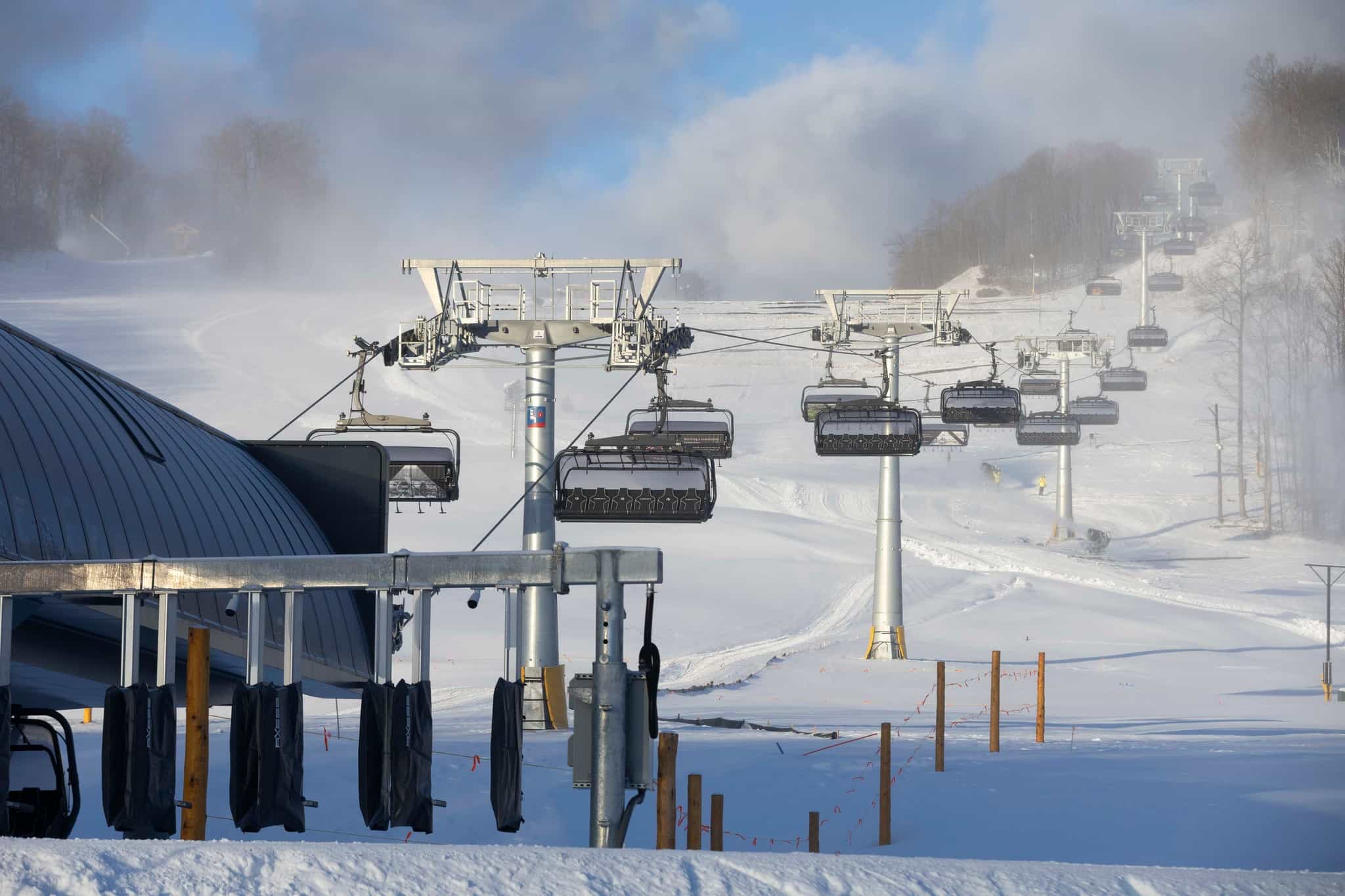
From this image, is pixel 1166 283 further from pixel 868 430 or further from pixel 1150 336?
pixel 868 430

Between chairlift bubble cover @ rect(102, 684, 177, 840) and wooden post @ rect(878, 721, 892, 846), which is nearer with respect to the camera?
chairlift bubble cover @ rect(102, 684, 177, 840)

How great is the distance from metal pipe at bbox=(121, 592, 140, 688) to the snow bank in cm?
→ 237

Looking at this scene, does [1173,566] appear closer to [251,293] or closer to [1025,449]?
[1025,449]

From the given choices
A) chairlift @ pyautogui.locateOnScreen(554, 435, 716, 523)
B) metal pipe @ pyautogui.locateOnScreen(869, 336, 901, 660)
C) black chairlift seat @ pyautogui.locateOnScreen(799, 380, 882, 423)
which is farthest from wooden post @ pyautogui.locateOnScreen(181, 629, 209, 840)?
metal pipe @ pyautogui.locateOnScreen(869, 336, 901, 660)

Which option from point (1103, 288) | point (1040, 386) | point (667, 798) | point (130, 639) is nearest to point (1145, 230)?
point (1103, 288)

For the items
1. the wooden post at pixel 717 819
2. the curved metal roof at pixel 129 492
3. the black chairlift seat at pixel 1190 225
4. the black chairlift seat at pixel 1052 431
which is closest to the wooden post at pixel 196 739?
the curved metal roof at pixel 129 492

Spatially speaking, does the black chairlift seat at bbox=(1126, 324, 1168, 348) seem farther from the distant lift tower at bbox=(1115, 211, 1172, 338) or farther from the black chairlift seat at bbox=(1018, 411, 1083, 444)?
the black chairlift seat at bbox=(1018, 411, 1083, 444)

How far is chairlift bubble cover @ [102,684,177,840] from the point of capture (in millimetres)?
7508

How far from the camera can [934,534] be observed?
47250 millimetres

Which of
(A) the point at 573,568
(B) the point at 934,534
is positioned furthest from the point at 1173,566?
(A) the point at 573,568

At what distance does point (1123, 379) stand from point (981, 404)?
18.9 meters

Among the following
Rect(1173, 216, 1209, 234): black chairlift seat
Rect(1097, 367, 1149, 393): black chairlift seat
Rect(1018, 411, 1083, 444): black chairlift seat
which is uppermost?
Rect(1173, 216, 1209, 234): black chairlift seat

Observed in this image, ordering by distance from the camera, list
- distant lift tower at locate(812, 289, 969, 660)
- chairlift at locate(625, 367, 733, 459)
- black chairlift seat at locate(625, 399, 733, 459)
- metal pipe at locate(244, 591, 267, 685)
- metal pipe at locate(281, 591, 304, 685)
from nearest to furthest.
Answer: metal pipe at locate(281, 591, 304, 685)
metal pipe at locate(244, 591, 267, 685)
chairlift at locate(625, 367, 733, 459)
black chairlift seat at locate(625, 399, 733, 459)
distant lift tower at locate(812, 289, 969, 660)

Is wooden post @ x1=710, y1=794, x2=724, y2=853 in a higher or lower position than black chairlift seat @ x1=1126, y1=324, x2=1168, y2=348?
lower
